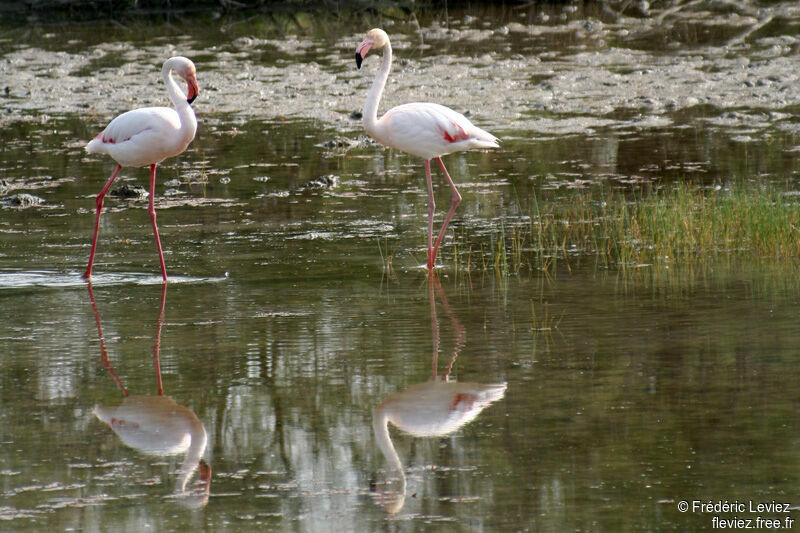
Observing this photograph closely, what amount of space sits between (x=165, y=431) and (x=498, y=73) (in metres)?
14.9

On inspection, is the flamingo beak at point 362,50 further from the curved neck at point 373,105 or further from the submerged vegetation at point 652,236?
the submerged vegetation at point 652,236

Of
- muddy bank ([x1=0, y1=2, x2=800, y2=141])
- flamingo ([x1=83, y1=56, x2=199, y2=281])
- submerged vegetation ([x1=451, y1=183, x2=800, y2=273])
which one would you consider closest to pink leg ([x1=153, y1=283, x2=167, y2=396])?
flamingo ([x1=83, y1=56, x2=199, y2=281])

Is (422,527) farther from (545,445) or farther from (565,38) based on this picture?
(565,38)

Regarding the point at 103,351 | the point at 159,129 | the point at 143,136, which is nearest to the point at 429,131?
the point at 159,129

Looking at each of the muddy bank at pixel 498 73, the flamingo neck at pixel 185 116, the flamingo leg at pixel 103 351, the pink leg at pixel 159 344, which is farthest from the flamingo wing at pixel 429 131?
the muddy bank at pixel 498 73

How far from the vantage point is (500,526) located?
4.36 metres

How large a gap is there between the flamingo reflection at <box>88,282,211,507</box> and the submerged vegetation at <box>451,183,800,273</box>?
340cm

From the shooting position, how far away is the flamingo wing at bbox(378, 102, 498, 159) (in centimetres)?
940

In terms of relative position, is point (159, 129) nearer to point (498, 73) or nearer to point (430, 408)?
point (430, 408)

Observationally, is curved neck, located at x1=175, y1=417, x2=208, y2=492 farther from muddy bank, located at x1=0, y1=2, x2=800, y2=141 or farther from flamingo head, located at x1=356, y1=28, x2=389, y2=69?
muddy bank, located at x1=0, y1=2, x2=800, y2=141

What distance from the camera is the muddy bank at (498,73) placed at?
1642 centimetres

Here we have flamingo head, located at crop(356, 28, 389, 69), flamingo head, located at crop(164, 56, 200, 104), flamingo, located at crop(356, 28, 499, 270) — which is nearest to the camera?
flamingo head, located at crop(164, 56, 200, 104)

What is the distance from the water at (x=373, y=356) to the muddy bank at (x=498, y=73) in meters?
2.51

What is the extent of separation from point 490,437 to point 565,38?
758 inches
